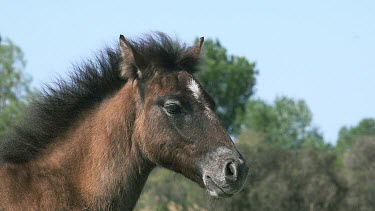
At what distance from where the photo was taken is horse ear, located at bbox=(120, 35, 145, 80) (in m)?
10.1

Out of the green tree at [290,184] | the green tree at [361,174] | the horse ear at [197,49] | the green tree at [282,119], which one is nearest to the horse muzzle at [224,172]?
the horse ear at [197,49]

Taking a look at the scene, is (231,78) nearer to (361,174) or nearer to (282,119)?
(282,119)

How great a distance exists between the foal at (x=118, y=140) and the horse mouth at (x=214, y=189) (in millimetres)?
10

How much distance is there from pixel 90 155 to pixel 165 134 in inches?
33.3

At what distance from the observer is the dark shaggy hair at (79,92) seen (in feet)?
33.5

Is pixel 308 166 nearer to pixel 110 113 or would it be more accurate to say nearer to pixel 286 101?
pixel 110 113

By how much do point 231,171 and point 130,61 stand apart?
175 centimetres

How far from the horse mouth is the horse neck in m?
0.72

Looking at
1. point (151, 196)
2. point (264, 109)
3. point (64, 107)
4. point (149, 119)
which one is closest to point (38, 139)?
point (64, 107)

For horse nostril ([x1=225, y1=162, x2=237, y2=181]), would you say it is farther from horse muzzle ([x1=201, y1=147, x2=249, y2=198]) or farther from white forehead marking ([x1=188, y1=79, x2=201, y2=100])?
white forehead marking ([x1=188, y1=79, x2=201, y2=100])

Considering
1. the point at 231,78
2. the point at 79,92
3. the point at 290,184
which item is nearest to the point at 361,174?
the point at 290,184

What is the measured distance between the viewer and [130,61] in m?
10.2

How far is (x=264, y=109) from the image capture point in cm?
9875

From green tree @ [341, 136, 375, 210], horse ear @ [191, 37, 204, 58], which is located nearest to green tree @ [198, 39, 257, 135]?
green tree @ [341, 136, 375, 210]
